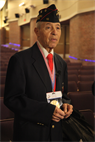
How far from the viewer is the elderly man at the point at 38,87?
3.20 feet

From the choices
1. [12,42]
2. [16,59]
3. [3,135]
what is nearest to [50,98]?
[16,59]

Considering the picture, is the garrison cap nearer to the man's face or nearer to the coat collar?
the man's face

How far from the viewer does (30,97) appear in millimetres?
1029

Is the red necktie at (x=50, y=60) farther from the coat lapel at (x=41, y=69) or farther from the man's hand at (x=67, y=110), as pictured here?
the man's hand at (x=67, y=110)

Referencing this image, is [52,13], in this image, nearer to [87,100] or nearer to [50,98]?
[50,98]

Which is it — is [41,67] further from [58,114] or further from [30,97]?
[58,114]

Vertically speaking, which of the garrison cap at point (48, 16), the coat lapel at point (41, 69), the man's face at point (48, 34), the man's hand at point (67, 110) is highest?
the garrison cap at point (48, 16)

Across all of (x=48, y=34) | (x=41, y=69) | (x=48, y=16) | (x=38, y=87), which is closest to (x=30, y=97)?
(x=38, y=87)

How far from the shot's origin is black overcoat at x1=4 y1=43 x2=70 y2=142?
0.97m

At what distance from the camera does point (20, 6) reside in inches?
587

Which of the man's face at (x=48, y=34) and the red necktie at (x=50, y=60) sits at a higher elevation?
the man's face at (x=48, y=34)

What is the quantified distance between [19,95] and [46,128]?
0.28 meters

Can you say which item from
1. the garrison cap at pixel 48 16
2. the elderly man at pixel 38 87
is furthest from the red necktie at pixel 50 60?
the garrison cap at pixel 48 16

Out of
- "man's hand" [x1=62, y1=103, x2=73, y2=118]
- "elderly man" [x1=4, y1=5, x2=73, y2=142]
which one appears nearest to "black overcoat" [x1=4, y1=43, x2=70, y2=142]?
"elderly man" [x1=4, y1=5, x2=73, y2=142]
